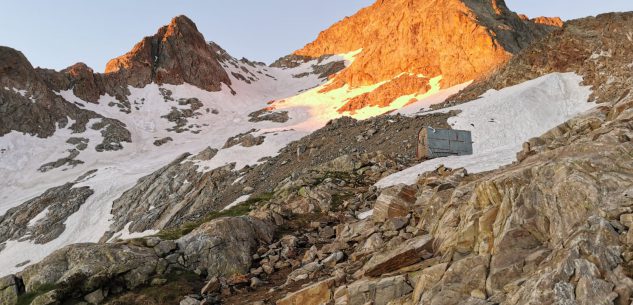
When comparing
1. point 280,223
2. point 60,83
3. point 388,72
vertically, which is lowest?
point 280,223

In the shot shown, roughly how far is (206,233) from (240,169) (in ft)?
122

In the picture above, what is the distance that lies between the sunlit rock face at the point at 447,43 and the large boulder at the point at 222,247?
75.6m

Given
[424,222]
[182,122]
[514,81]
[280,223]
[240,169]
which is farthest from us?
[182,122]

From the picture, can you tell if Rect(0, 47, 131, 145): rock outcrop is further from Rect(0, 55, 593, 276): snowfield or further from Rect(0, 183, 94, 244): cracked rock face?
Rect(0, 183, 94, 244): cracked rock face

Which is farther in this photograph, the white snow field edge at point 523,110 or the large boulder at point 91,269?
the white snow field edge at point 523,110

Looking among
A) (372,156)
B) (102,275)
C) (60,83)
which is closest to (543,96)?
(372,156)

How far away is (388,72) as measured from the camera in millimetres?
116438

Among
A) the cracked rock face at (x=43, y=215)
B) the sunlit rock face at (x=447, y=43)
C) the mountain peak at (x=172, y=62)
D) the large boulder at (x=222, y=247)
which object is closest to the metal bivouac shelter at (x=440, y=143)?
the large boulder at (x=222, y=247)

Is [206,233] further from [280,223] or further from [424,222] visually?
[424,222]

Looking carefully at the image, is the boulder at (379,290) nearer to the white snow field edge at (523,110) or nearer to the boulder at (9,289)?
the boulder at (9,289)

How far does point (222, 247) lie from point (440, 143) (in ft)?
71.2

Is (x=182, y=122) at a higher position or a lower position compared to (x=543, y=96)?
higher

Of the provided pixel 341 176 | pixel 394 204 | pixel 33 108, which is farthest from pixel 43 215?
pixel 394 204

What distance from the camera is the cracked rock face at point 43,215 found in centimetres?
5941
